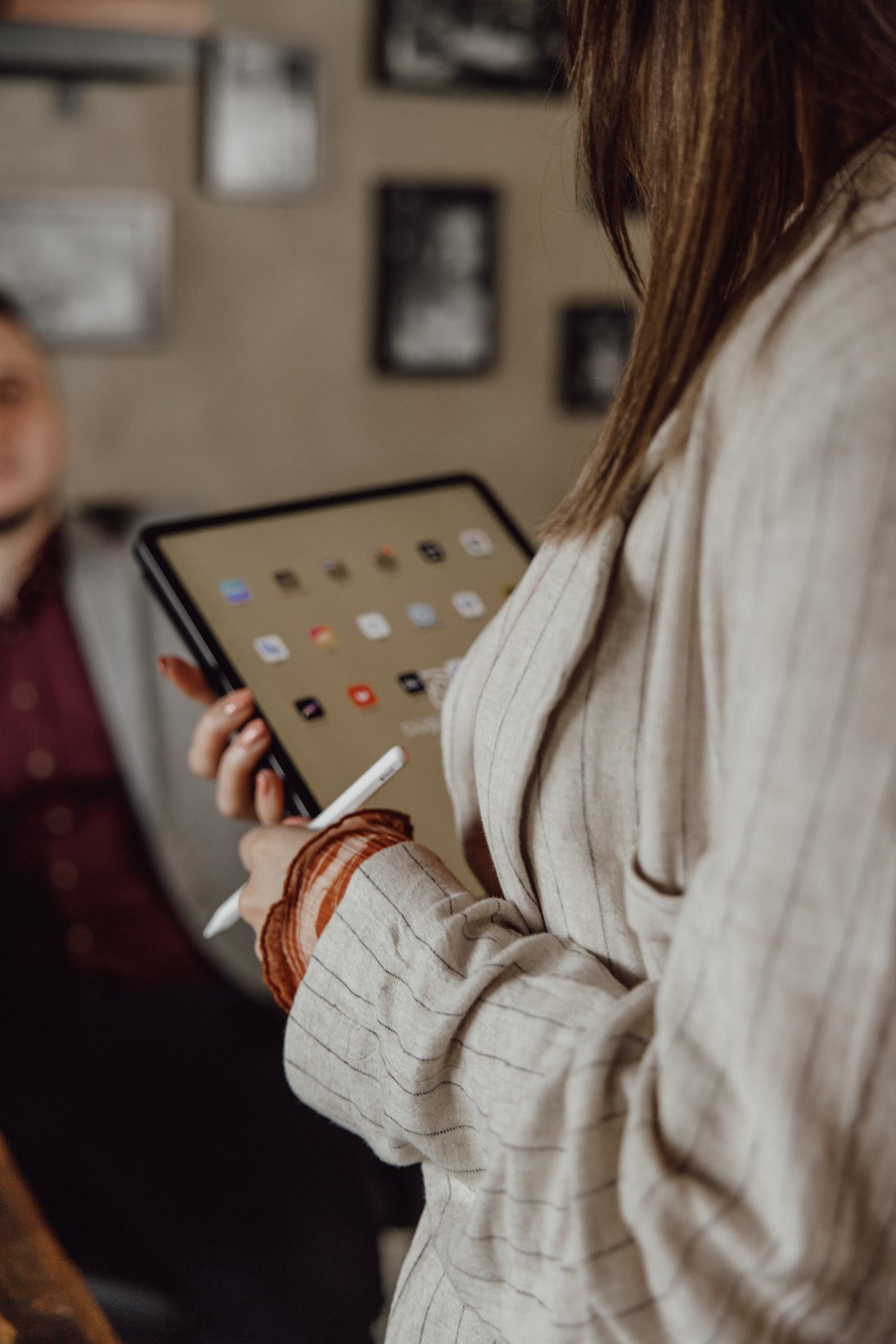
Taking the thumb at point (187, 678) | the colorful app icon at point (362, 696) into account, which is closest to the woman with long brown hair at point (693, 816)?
the colorful app icon at point (362, 696)

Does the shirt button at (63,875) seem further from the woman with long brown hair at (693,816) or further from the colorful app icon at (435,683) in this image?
the woman with long brown hair at (693,816)

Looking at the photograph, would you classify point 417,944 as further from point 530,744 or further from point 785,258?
point 785,258

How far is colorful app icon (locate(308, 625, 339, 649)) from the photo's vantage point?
31.1 inches

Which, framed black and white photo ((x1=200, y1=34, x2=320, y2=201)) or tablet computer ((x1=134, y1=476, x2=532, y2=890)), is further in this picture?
framed black and white photo ((x1=200, y1=34, x2=320, y2=201))

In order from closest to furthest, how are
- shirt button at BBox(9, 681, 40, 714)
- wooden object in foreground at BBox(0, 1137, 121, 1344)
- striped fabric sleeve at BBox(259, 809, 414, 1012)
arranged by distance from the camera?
striped fabric sleeve at BBox(259, 809, 414, 1012) → wooden object in foreground at BBox(0, 1137, 121, 1344) → shirt button at BBox(9, 681, 40, 714)

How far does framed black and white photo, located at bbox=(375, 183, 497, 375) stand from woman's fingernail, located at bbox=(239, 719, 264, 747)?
1.76 m

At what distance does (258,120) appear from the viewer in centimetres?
A: 225

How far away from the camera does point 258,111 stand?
7.36 ft

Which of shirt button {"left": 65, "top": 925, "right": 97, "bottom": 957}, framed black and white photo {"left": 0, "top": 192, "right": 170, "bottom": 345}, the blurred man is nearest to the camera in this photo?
the blurred man

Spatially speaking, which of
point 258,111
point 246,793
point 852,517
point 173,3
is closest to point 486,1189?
point 852,517

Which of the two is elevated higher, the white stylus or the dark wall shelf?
the dark wall shelf

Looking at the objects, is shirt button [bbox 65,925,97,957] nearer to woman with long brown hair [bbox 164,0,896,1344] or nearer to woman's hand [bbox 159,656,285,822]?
woman's hand [bbox 159,656,285,822]

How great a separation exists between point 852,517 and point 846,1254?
8.7 inches

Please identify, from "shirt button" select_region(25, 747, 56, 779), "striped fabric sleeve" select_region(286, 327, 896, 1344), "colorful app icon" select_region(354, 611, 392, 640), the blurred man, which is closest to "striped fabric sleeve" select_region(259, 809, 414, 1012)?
"striped fabric sleeve" select_region(286, 327, 896, 1344)
